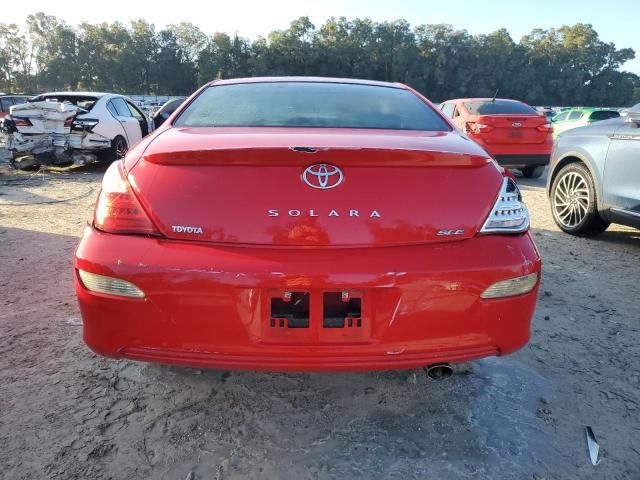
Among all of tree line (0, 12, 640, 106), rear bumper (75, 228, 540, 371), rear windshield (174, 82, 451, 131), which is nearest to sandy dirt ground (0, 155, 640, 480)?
rear bumper (75, 228, 540, 371)

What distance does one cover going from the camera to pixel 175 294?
1632 millimetres

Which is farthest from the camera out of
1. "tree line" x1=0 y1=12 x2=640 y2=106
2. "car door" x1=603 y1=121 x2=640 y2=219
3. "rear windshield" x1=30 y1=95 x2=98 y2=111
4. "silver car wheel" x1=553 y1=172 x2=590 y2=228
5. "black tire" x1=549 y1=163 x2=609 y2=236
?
"tree line" x1=0 y1=12 x2=640 y2=106

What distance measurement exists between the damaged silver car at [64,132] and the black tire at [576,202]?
7.81m

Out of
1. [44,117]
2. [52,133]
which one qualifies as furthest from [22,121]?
[52,133]

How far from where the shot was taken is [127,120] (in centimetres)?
988

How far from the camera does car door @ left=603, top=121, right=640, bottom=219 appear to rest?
412 centimetres

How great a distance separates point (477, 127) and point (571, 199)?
431 centimetres

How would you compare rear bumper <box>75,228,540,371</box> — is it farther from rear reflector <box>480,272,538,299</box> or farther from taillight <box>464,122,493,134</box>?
taillight <box>464,122,493,134</box>

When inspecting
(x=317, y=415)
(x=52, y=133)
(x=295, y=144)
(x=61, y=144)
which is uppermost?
(x=295, y=144)

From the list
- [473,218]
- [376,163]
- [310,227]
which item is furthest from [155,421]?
[473,218]

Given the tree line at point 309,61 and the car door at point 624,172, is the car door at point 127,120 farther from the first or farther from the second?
the tree line at point 309,61

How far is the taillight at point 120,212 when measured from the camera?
1705 millimetres

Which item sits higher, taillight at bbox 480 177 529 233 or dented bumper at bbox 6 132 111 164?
taillight at bbox 480 177 529 233

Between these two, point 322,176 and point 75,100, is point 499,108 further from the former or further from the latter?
point 322,176
